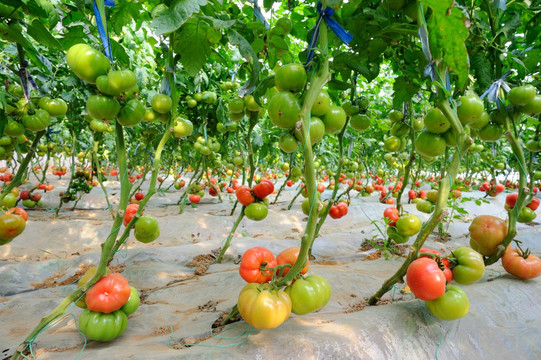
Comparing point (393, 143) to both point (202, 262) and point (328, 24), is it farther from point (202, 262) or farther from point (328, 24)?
point (202, 262)

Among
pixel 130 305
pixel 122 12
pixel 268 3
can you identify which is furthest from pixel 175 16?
pixel 130 305

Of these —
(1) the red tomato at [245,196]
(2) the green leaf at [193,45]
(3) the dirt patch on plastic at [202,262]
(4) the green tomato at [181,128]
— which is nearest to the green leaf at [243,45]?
(2) the green leaf at [193,45]

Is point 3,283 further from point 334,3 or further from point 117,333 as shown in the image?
point 334,3

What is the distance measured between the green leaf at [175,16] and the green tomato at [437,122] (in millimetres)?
1210

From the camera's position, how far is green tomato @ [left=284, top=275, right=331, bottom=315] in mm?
1416

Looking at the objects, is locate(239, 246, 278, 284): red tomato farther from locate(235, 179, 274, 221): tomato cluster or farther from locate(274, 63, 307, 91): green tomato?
locate(235, 179, 274, 221): tomato cluster

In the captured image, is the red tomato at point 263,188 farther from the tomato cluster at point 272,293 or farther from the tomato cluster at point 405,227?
the tomato cluster at point 405,227

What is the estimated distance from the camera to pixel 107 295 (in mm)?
1596

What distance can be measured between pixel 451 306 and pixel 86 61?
2074 millimetres

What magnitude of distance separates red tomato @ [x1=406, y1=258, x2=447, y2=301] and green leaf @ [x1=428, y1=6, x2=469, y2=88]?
34.5 inches

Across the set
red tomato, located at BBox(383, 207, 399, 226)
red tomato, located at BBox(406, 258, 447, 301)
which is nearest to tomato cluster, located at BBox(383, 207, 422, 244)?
red tomato, located at BBox(383, 207, 399, 226)

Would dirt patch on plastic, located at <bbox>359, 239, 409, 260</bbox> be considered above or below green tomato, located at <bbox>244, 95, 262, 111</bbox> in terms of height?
below

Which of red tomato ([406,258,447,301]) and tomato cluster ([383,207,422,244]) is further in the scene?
tomato cluster ([383,207,422,244])

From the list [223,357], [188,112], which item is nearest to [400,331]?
[223,357]
